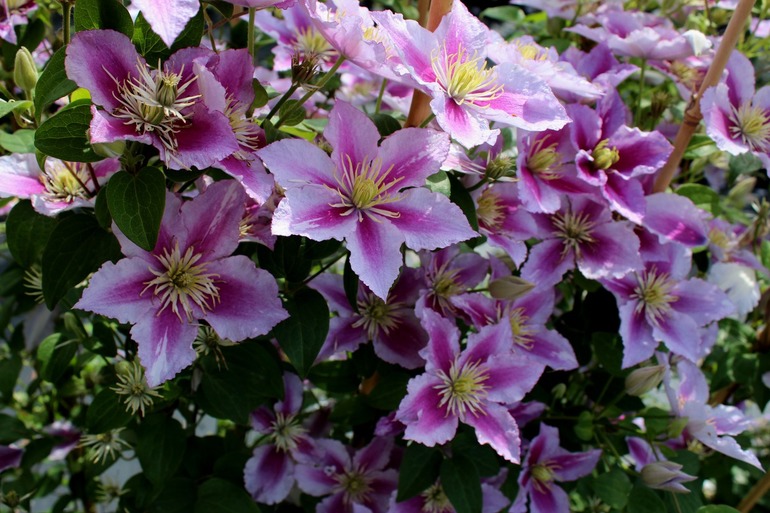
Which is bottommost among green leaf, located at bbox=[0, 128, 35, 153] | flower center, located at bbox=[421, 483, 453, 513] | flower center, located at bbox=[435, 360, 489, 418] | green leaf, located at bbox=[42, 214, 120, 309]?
flower center, located at bbox=[421, 483, 453, 513]

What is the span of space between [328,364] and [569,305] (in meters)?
0.37

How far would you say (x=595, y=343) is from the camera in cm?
87

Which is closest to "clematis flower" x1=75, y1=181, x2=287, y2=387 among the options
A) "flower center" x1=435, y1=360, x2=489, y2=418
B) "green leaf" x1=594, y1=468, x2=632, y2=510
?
"flower center" x1=435, y1=360, x2=489, y2=418

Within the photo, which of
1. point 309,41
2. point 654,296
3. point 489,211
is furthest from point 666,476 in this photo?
point 309,41

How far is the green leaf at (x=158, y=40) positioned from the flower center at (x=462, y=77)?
Answer: 0.20 m

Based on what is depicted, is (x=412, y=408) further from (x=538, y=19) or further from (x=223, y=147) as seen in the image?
(x=538, y=19)

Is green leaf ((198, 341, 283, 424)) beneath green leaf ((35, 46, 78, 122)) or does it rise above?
beneath

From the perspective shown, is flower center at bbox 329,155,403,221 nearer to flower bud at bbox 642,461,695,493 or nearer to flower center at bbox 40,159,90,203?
flower center at bbox 40,159,90,203

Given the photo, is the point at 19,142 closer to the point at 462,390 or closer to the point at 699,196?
the point at 462,390

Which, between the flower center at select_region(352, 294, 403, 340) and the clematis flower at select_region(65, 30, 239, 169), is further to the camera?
the flower center at select_region(352, 294, 403, 340)

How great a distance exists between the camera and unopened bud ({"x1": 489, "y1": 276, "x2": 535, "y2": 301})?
76cm

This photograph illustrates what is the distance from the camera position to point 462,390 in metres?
0.74

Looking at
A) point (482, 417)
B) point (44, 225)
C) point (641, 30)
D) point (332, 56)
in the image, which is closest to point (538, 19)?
point (641, 30)

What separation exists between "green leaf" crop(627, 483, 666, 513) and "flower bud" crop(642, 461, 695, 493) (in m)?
0.01
